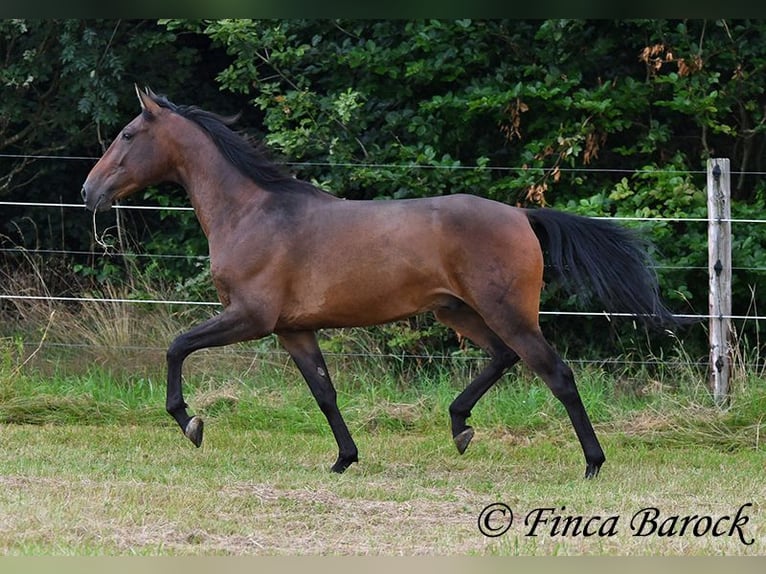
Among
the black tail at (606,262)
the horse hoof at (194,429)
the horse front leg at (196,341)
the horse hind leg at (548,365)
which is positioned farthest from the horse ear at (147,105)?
the horse hind leg at (548,365)

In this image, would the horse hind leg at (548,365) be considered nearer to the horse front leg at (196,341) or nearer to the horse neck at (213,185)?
the horse front leg at (196,341)

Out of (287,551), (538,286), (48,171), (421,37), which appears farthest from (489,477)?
(48,171)

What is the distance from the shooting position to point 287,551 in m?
4.32

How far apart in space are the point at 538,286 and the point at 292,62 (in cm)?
458

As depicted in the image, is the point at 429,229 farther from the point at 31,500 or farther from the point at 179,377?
the point at 31,500

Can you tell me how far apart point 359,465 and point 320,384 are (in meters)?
0.54

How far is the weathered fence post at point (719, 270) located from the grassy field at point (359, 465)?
0.22 m

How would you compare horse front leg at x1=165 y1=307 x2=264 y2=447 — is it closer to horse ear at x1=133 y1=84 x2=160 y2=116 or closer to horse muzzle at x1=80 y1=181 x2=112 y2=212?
horse muzzle at x1=80 y1=181 x2=112 y2=212

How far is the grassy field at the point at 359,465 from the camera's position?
4.52 m

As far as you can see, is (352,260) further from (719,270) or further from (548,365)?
(719,270)

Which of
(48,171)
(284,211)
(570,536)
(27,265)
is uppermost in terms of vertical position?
(284,211)

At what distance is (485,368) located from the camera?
6.59 meters

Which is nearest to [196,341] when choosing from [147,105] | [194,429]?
[194,429]

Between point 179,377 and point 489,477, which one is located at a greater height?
point 179,377
